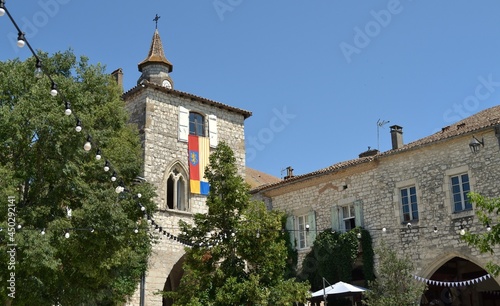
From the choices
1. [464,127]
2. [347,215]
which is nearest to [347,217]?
[347,215]

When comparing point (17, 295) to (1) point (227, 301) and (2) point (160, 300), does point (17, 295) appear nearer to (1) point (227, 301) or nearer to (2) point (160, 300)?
(1) point (227, 301)

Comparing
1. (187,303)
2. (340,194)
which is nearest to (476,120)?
(340,194)

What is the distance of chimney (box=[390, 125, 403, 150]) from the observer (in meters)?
24.1

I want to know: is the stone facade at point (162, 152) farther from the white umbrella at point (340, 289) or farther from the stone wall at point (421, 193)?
the white umbrella at point (340, 289)

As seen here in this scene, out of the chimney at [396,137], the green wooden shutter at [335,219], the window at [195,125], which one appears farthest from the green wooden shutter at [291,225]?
the chimney at [396,137]

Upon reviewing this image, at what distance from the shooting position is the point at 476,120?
23.1m

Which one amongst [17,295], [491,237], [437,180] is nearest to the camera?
[491,237]

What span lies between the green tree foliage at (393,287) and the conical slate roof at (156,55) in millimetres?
14046

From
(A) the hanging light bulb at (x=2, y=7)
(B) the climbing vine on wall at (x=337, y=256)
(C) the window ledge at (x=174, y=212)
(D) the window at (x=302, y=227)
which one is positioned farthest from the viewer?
(D) the window at (x=302, y=227)

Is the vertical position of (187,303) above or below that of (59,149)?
below

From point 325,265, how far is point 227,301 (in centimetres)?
941

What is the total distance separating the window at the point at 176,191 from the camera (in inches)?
1001

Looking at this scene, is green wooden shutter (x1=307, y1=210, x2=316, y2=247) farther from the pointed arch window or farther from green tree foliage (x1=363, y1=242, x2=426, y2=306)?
the pointed arch window

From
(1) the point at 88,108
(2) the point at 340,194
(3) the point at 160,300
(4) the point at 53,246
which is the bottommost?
(3) the point at 160,300
